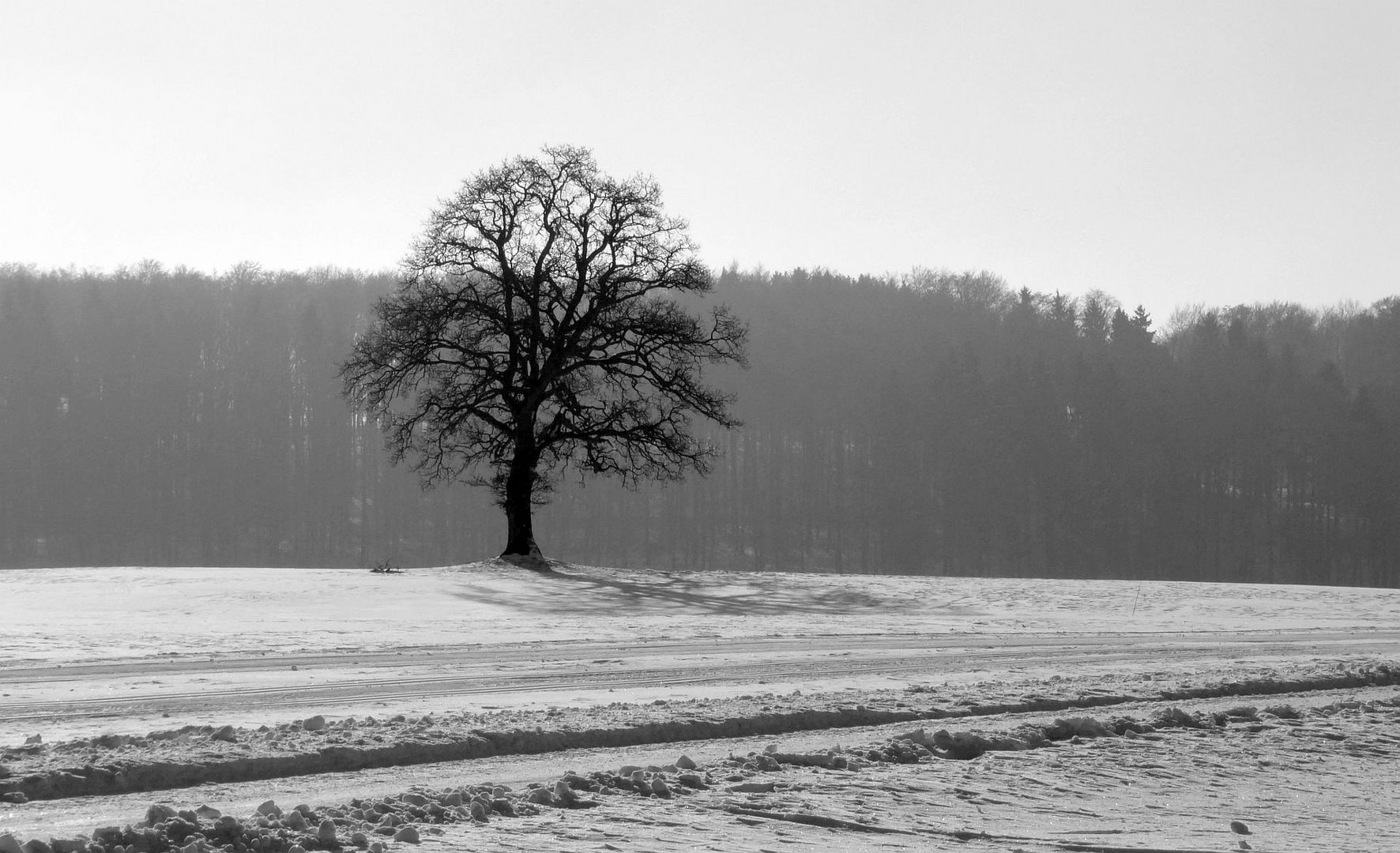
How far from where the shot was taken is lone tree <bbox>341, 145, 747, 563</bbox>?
29.4m

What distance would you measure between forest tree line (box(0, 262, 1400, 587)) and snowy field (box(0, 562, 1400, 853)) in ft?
196

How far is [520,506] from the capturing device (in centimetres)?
2992

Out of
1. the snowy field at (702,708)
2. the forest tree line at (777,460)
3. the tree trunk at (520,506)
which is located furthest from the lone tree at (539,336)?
the forest tree line at (777,460)

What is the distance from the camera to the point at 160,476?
7912cm

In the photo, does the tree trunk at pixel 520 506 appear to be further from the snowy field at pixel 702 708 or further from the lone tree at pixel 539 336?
the snowy field at pixel 702 708

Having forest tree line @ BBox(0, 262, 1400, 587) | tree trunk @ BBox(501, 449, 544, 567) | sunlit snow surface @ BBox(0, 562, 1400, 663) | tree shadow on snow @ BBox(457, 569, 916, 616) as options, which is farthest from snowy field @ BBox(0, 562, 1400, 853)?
forest tree line @ BBox(0, 262, 1400, 587)

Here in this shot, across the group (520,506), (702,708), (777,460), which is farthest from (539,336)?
(777,460)

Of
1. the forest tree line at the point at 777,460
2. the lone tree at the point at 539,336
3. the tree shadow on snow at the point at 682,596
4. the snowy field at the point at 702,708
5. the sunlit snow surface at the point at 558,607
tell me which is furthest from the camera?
the forest tree line at the point at 777,460

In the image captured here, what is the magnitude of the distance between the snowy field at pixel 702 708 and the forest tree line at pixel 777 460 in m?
59.7

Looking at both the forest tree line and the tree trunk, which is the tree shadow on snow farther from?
the forest tree line

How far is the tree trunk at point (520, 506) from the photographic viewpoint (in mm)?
29828

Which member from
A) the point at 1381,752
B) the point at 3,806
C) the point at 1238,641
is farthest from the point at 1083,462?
Result: the point at 3,806

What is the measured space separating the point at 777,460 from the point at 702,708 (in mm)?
79522

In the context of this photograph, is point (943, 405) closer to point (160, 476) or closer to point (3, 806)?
point (160, 476)
